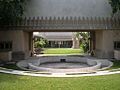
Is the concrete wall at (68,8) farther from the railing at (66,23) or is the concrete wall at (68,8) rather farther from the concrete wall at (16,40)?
the concrete wall at (16,40)

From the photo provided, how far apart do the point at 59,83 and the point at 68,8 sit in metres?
12.4

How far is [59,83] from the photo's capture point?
12.6 m

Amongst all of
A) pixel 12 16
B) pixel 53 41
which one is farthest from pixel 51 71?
pixel 53 41

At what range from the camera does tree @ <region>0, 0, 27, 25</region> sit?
20.7m

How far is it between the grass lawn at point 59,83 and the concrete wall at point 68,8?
412 inches

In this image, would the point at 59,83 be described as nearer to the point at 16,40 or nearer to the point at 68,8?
the point at 16,40

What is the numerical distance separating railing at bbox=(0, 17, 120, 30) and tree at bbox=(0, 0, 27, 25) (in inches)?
32.9

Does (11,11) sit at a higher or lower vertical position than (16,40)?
higher

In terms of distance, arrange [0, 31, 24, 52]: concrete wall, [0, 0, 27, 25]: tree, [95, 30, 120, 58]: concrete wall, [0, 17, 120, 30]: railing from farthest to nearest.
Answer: [95, 30, 120, 58]: concrete wall < [0, 31, 24, 52]: concrete wall < [0, 17, 120, 30]: railing < [0, 0, 27, 25]: tree

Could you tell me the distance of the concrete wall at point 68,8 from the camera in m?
23.9

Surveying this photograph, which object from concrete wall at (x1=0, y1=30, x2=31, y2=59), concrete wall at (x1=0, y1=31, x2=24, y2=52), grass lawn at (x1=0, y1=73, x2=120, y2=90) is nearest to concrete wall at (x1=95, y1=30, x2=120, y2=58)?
concrete wall at (x1=0, y1=30, x2=31, y2=59)

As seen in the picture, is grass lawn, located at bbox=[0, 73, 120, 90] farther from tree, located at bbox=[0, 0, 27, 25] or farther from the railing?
the railing

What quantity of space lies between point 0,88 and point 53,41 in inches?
1774

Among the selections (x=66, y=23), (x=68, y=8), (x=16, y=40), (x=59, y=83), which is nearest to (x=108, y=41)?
(x=66, y=23)
